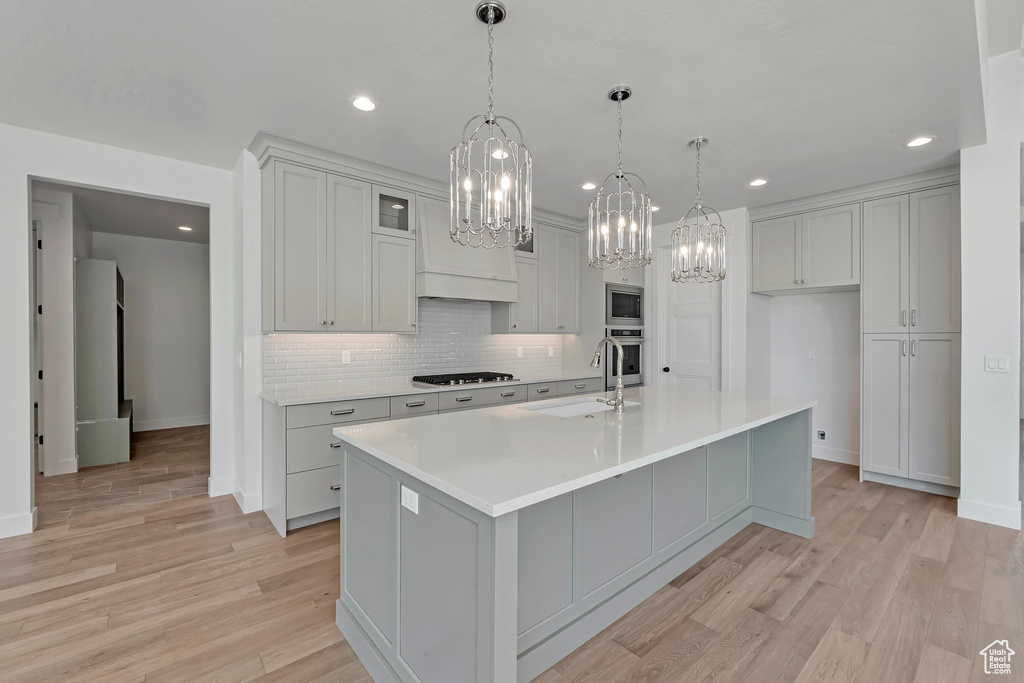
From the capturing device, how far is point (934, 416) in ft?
12.3

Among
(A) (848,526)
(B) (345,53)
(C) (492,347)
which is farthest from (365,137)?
(A) (848,526)

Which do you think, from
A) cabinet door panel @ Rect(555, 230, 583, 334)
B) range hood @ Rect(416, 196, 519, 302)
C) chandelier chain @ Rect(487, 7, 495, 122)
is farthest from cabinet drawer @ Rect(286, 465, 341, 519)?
cabinet door panel @ Rect(555, 230, 583, 334)

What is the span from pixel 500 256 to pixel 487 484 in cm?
337

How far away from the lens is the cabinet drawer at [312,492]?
3.04 metres

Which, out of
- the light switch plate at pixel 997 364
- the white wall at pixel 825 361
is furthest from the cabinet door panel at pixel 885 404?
the light switch plate at pixel 997 364

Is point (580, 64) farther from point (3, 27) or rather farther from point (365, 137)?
point (3, 27)

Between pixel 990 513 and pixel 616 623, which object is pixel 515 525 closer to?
pixel 616 623

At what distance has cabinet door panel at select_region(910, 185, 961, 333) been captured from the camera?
11.9ft

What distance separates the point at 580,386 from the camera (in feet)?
16.0

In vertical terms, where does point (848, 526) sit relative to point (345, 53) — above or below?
below

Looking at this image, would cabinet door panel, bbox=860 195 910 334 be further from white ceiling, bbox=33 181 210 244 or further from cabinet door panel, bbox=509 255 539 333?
white ceiling, bbox=33 181 210 244

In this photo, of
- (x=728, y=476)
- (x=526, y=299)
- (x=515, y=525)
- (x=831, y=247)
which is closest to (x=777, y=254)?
(x=831, y=247)

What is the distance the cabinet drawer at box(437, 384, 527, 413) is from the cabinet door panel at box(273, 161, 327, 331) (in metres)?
→ 1.08

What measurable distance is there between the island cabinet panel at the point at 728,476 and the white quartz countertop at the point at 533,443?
0.32m
